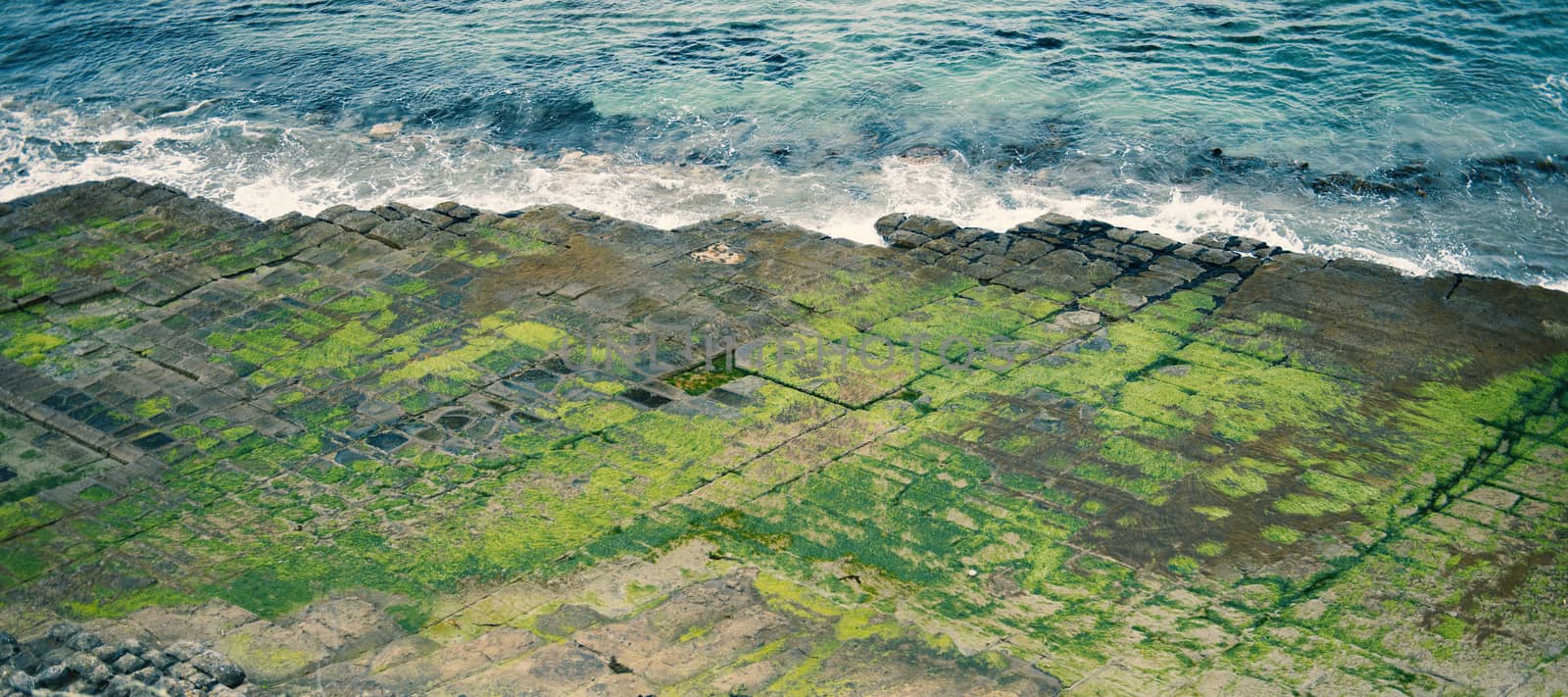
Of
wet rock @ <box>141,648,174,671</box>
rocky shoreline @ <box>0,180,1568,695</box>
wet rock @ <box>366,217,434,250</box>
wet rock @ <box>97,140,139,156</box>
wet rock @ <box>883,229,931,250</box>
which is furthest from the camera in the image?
wet rock @ <box>97,140,139,156</box>

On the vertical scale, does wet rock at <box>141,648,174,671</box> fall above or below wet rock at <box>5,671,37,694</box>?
below

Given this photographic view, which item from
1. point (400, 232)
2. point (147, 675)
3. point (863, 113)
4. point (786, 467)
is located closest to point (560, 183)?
point (400, 232)

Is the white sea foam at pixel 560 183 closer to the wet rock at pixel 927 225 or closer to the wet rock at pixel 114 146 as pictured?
the wet rock at pixel 114 146

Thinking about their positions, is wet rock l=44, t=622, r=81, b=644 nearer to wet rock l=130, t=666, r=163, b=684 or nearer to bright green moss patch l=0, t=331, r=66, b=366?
wet rock l=130, t=666, r=163, b=684

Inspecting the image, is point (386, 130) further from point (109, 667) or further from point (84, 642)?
point (109, 667)

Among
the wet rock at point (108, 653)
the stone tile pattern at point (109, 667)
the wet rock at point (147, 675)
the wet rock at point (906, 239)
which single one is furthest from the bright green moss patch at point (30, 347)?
the wet rock at point (906, 239)

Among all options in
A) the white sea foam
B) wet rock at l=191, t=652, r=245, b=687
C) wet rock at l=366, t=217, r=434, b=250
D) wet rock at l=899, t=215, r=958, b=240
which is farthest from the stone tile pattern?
the white sea foam
